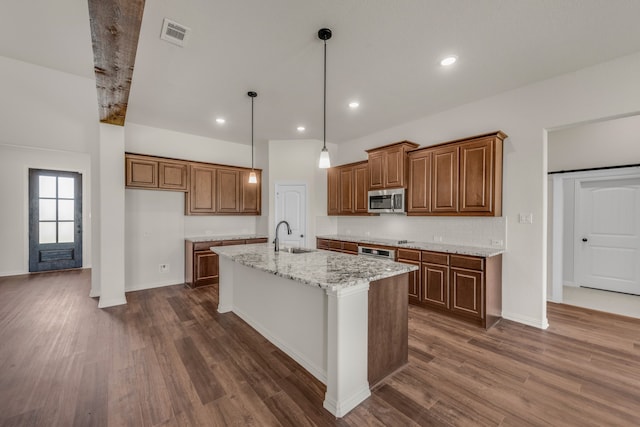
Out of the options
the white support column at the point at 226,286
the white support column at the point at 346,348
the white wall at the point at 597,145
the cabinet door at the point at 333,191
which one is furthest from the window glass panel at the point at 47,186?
the white wall at the point at 597,145

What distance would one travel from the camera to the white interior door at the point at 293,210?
5582 mm

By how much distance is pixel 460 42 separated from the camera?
238 centimetres

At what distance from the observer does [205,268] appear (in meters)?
4.81

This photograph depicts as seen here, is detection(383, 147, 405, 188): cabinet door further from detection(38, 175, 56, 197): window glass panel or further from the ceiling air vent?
detection(38, 175, 56, 197): window glass panel

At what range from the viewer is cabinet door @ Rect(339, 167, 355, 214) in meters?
5.21

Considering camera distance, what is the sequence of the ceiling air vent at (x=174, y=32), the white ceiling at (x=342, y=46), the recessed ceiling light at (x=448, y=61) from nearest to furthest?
1. the white ceiling at (x=342, y=46)
2. the ceiling air vent at (x=174, y=32)
3. the recessed ceiling light at (x=448, y=61)

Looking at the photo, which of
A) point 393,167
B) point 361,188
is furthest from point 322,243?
point 393,167

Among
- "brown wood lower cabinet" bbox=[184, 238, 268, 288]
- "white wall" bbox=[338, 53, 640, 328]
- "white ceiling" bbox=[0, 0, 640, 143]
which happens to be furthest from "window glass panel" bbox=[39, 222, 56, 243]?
"white wall" bbox=[338, 53, 640, 328]

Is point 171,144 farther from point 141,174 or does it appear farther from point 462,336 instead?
point 462,336

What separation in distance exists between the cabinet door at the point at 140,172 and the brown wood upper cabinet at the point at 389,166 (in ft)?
12.1

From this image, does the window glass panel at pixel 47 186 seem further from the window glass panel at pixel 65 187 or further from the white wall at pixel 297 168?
the white wall at pixel 297 168

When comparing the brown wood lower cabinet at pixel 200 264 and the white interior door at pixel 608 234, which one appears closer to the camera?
the white interior door at pixel 608 234

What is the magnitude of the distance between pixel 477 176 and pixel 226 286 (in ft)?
11.8

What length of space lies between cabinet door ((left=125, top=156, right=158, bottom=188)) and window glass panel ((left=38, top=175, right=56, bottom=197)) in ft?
11.3
